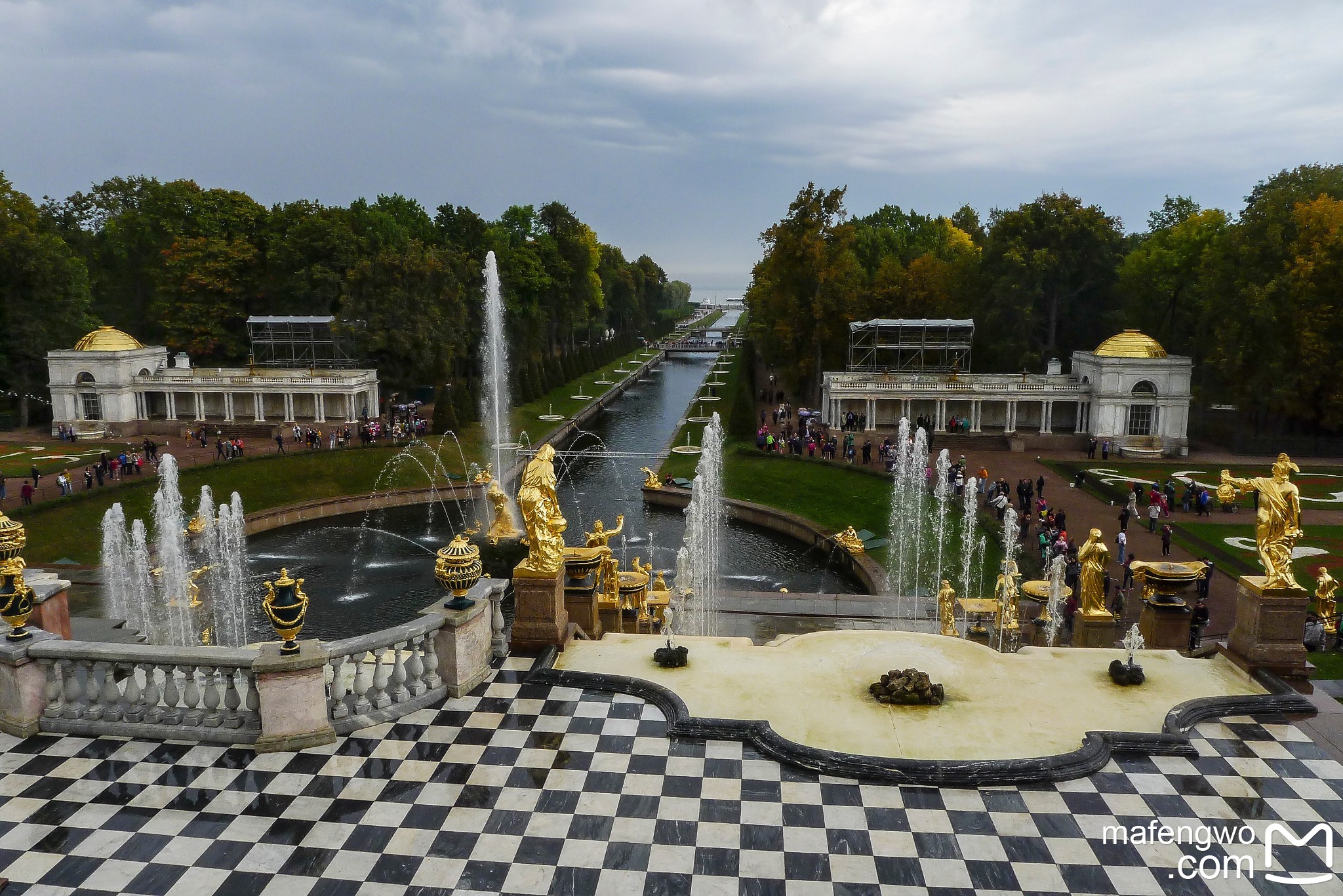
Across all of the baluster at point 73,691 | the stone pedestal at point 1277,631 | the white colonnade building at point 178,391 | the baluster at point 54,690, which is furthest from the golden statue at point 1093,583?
the white colonnade building at point 178,391

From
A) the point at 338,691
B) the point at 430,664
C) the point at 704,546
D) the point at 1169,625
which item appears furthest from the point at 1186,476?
the point at 338,691

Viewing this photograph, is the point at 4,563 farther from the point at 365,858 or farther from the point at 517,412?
the point at 517,412

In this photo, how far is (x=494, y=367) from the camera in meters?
61.5

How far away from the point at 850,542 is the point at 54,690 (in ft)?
81.0

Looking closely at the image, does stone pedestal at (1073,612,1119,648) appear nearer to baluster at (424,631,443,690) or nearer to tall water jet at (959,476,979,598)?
tall water jet at (959,476,979,598)

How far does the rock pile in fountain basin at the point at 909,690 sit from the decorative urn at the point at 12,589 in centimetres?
1092

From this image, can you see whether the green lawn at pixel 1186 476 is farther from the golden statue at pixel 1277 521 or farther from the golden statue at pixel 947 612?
the golden statue at pixel 1277 521

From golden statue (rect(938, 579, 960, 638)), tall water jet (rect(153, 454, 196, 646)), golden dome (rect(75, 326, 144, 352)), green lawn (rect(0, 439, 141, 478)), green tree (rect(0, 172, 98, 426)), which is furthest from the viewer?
golden dome (rect(75, 326, 144, 352))

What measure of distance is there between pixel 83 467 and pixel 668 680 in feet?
132

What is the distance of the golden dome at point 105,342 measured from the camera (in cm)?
5512

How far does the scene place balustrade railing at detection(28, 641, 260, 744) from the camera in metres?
11.1

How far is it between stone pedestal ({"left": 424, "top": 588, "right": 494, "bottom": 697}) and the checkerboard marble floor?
3.16ft

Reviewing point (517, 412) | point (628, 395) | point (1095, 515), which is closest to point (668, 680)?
point (1095, 515)

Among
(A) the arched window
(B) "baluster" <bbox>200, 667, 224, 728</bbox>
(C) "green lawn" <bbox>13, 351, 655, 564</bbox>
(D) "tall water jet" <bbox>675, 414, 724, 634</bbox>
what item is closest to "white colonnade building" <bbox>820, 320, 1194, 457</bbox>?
(A) the arched window
